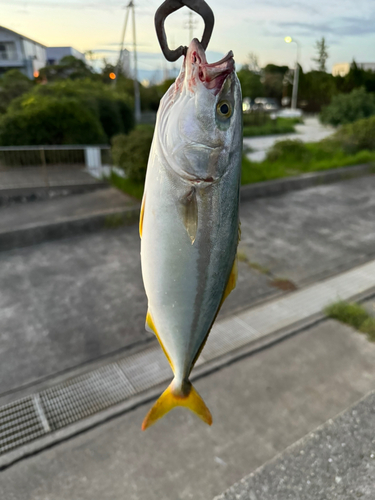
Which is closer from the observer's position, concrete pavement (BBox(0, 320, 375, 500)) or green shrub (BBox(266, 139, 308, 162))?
concrete pavement (BBox(0, 320, 375, 500))

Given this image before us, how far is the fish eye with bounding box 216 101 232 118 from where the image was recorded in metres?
1.32

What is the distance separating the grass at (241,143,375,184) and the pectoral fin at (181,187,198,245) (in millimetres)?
10372

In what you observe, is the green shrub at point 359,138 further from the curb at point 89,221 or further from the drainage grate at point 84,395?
the drainage grate at point 84,395

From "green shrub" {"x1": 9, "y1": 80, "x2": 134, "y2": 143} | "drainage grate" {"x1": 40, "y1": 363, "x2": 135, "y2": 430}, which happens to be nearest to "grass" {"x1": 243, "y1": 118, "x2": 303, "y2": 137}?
"green shrub" {"x1": 9, "y1": 80, "x2": 134, "y2": 143}

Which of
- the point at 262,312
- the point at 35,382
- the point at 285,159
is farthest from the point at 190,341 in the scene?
the point at 285,159

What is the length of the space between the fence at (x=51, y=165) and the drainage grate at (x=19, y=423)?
7.35 metres

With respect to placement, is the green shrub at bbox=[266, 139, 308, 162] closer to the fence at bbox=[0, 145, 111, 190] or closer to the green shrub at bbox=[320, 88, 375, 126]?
the fence at bbox=[0, 145, 111, 190]

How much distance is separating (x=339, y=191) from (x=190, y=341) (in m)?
11.8

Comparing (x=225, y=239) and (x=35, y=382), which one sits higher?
(x=225, y=239)

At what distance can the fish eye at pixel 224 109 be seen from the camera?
4.32 ft

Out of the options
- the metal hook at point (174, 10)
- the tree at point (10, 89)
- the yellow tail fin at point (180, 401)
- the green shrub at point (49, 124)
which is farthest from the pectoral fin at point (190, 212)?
the tree at point (10, 89)

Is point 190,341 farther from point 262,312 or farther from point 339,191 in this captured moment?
point 339,191

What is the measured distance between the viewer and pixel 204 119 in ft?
4.32

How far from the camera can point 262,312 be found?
553cm
